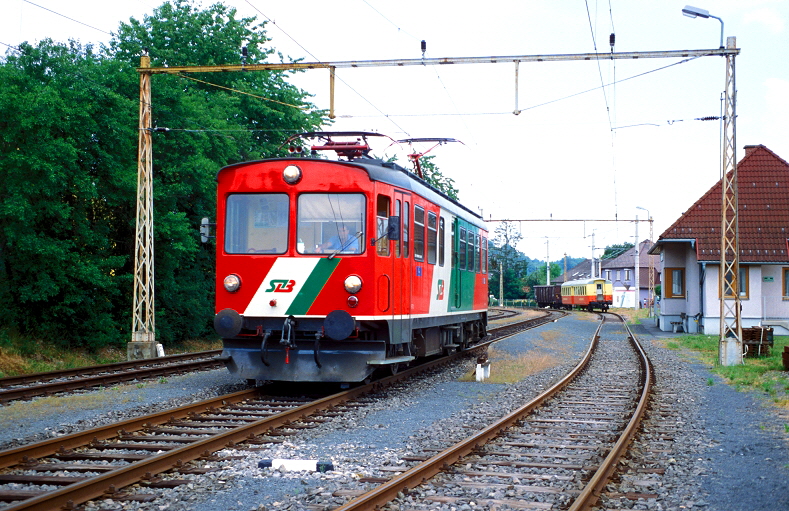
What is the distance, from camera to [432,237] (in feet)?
45.0

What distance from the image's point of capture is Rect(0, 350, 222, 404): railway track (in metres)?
11.2

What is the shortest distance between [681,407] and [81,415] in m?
8.01

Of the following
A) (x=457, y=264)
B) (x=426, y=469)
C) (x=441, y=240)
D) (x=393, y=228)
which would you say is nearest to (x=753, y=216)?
(x=457, y=264)

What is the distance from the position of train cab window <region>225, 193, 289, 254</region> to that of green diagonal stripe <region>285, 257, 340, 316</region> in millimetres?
576

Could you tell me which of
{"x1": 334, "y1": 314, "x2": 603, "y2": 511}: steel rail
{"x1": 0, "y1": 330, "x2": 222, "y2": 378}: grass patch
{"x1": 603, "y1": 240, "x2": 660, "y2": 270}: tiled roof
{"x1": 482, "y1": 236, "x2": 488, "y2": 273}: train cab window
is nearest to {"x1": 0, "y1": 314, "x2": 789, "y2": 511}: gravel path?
{"x1": 334, "y1": 314, "x2": 603, "y2": 511}: steel rail

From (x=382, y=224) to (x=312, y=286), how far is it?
1349 mm

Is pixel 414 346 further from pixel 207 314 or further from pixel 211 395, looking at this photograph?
pixel 207 314

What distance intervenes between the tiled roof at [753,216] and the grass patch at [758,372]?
6193mm

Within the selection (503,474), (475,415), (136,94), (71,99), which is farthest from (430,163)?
(503,474)

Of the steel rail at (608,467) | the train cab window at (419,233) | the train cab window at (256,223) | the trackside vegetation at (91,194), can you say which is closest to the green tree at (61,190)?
the trackside vegetation at (91,194)

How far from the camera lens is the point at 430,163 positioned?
4494 cm

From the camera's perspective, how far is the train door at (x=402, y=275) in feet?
38.0

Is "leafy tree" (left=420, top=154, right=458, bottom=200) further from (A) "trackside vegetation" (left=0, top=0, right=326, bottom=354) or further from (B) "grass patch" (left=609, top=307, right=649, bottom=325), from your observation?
(A) "trackside vegetation" (left=0, top=0, right=326, bottom=354)

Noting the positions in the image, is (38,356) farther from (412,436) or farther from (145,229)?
(412,436)
